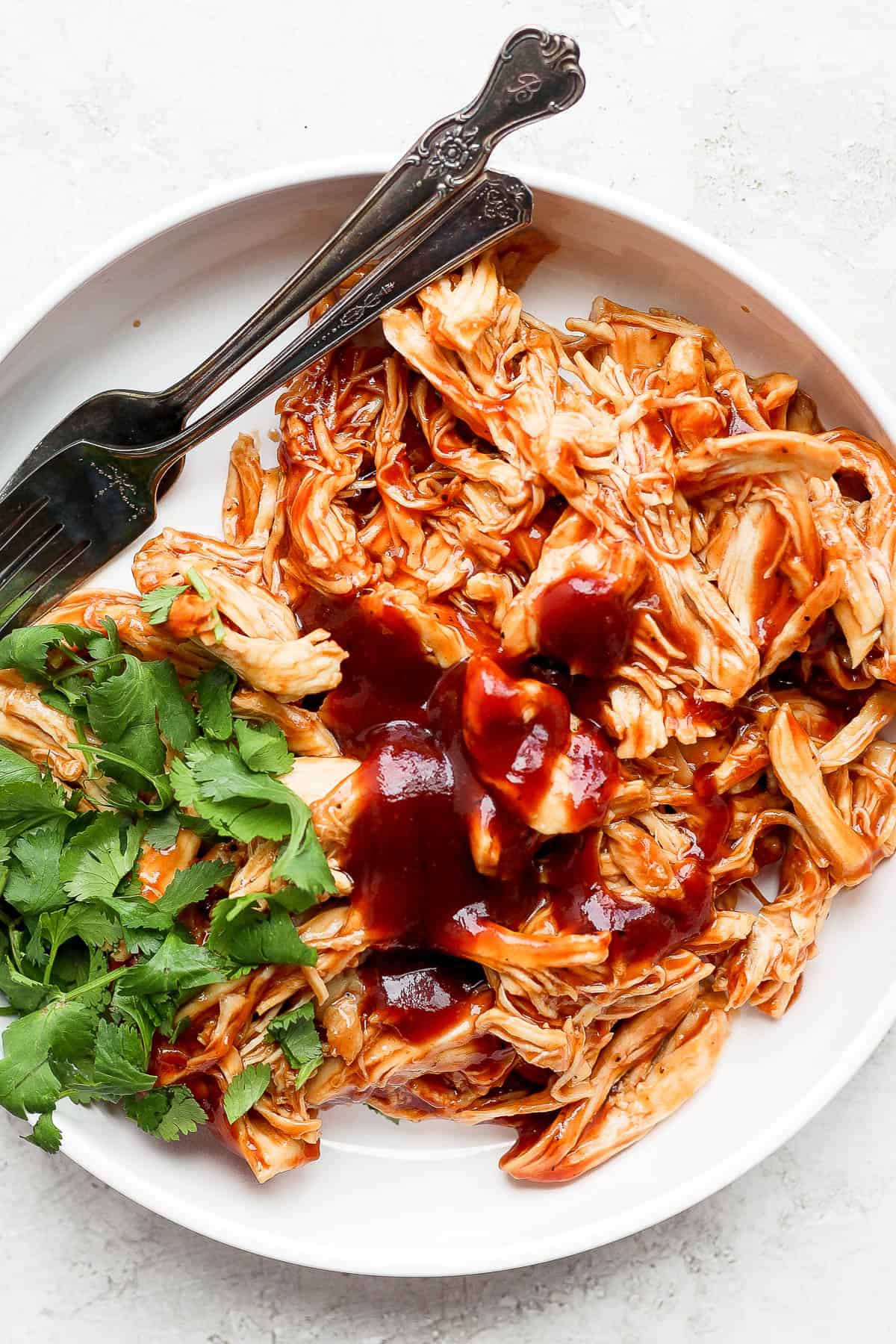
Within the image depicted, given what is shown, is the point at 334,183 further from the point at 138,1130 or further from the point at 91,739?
the point at 138,1130

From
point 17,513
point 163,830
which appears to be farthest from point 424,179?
point 163,830

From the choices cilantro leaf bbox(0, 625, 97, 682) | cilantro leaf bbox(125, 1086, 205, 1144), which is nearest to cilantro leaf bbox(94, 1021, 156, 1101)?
cilantro leaf bbox(125, 1086, 205, 1144)

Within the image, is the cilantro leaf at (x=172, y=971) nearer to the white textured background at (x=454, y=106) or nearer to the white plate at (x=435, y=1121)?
the white plate at (x=435, y=1121)

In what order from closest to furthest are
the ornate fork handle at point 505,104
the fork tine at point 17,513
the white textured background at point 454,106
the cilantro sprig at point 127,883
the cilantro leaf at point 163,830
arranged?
the ornate fork handle at point 505,104 < the cilantro sprig at point 127,883 < the cilantro leaf at point 163,830 < the fork tine at point 17,513 < the white textured background at point 454,106

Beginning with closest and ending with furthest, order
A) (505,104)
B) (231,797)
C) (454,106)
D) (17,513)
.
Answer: (505,104) → (231,797) → (17,513) → (454,106)

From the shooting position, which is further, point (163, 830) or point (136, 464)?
point (136, 464)

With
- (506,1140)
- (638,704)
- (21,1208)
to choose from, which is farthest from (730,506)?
(21,1208)

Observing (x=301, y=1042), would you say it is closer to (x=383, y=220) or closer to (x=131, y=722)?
(x=131, y=722)

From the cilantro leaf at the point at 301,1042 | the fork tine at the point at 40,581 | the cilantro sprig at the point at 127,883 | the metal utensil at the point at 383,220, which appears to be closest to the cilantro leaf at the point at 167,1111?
the cilantro sprig at the point at 127,883
